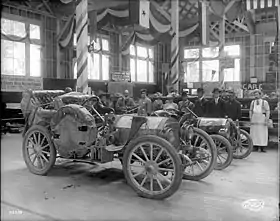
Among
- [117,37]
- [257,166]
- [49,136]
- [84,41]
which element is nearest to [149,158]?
[49,136]

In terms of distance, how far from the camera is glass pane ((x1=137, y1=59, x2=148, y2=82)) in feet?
41.6

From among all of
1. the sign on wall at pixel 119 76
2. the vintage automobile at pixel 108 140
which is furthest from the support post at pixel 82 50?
A: the sign on wall at pixel 119 76

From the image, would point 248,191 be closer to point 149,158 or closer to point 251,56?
point 149,158

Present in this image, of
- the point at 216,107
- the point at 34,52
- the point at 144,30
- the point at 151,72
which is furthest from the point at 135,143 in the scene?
the point at 151,72

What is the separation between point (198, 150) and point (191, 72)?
4895 millimetres

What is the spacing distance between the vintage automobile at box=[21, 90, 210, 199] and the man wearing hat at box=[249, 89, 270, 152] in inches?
80.0

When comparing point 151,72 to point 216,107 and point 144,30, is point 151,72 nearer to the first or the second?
point 144,30

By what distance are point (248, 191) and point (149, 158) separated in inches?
42.0

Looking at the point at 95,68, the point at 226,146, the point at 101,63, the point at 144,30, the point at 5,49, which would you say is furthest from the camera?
the point at 101,63

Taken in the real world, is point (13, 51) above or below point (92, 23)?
below

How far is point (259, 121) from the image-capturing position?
5.68 meters

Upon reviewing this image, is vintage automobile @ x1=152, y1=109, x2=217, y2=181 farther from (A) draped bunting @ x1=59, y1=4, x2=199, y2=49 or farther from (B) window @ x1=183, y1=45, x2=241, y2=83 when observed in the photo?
(B) window @ x1=183, y1=45, x2=241, y2=83

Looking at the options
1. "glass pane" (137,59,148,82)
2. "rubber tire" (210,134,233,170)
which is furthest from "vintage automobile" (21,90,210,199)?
"glass pane" (137,59,148,82)

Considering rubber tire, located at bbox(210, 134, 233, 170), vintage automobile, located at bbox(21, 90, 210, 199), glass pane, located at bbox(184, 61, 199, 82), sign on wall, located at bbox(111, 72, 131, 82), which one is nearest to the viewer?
vintage automobile, located at bbox(21, 90, 210, 199)
